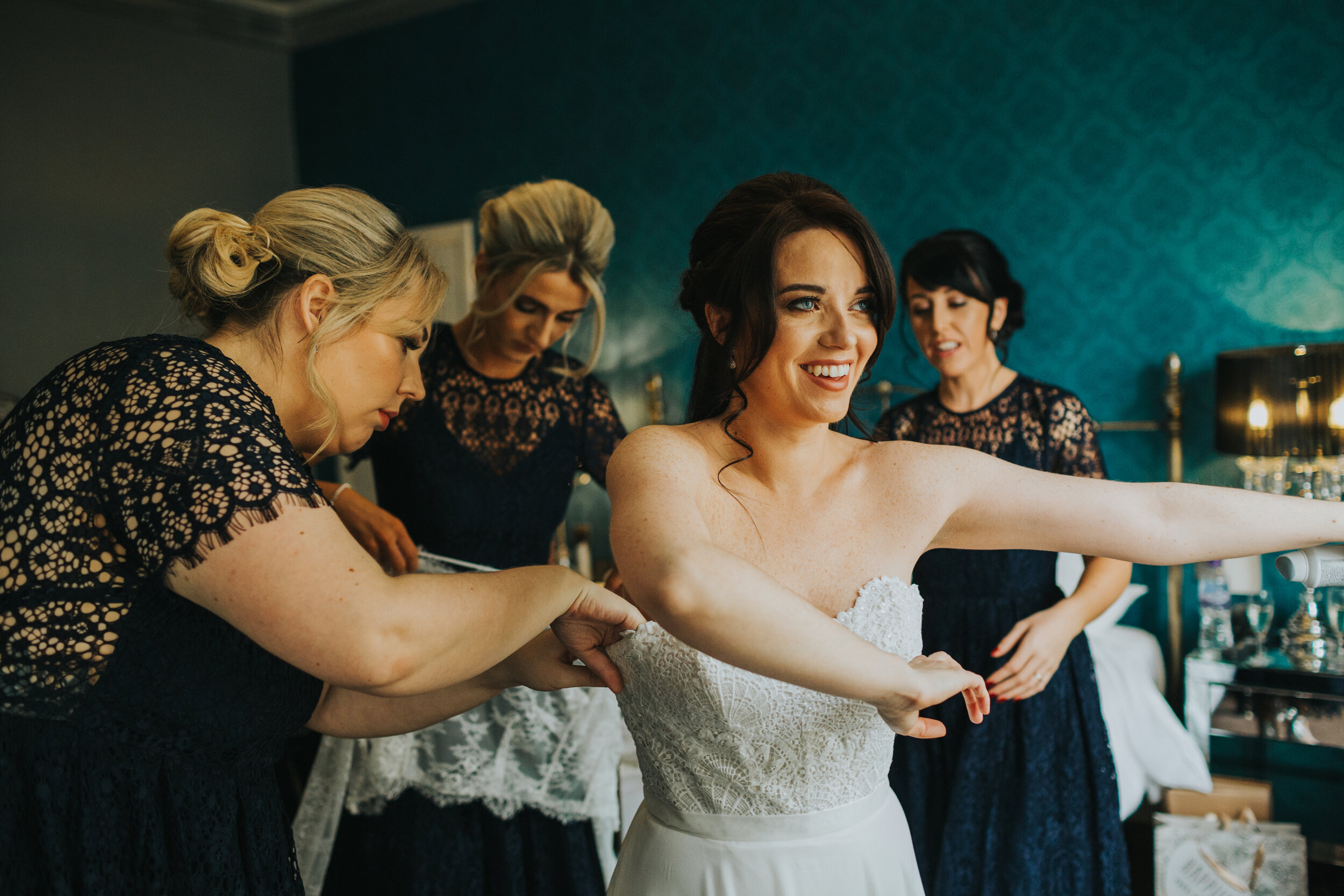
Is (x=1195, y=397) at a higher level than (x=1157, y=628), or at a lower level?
higher

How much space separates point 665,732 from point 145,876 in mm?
662

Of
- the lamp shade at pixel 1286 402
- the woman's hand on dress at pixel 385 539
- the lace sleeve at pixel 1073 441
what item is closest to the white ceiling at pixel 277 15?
the woman's hand on dress at pixel 385 539

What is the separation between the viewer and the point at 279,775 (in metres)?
2.48

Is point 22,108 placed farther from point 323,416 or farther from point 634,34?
point 323,416

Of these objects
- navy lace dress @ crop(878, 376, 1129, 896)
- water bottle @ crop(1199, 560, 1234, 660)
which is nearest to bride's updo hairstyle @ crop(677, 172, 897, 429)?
navy lace dress @ crop(878, 376, 1129, 896)

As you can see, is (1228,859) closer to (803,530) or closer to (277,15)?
(803,530)

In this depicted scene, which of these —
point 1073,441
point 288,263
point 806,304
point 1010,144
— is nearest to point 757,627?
point 806,304

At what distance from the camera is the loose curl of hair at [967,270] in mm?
2412

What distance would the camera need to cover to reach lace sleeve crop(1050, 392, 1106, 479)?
225 centimetres

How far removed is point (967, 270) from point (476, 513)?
1.35 meters

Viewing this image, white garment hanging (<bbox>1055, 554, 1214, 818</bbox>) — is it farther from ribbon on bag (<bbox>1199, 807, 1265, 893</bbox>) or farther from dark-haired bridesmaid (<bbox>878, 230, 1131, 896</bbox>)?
dark-haired bridesmaid (<bbox>878, 230, 1131, 896</bbox>)

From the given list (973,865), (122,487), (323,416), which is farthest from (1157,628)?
(122,487)

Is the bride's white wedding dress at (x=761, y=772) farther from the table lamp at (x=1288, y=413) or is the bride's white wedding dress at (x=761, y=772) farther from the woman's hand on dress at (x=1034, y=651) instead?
the table lamp at (x=1288, y=413)

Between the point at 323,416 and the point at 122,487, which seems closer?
the point at 122,487
